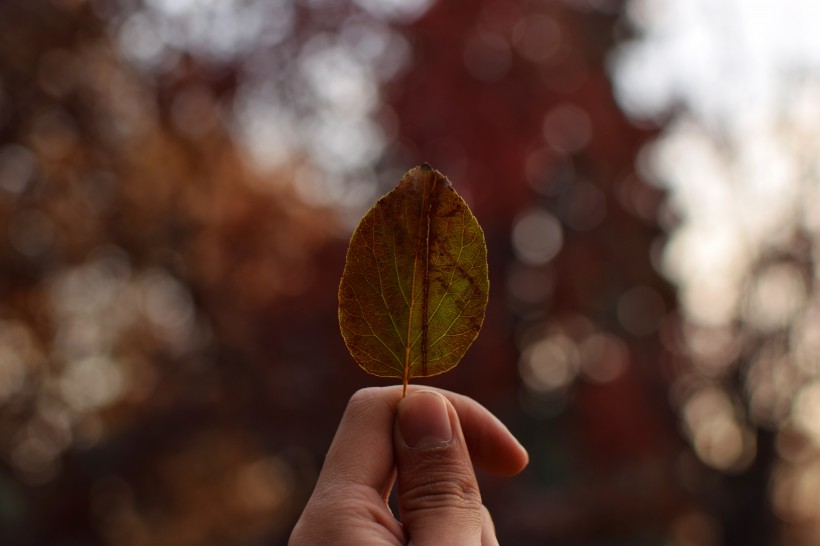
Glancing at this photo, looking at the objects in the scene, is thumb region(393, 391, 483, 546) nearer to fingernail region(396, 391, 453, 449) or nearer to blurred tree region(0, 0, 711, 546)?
fingernail region(396, 391, 453, 449)

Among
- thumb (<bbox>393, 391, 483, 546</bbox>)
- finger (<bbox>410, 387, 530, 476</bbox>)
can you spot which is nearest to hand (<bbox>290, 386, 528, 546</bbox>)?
thumb (<bbox>393, 391, 483, 546</bbox>)

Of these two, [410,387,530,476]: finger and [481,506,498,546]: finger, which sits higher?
[410,387,530,476]: finger

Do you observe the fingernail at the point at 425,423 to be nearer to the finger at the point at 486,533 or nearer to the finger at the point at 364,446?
the finger at the point at 364,446

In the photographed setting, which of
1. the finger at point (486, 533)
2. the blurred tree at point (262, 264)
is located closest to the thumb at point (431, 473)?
the finger at point (486, 533)

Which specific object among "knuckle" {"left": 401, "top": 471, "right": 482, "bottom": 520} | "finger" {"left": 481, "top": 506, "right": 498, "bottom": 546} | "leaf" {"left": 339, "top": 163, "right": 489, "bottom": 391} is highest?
"leaf" {"left": 339, "top": 163, "right": 489, "bottom": 391}

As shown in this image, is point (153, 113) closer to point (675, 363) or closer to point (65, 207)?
point (65, 207)

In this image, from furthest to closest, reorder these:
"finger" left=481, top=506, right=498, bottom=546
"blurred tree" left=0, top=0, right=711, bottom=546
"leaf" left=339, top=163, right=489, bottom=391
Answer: "blurred tree" left=0, top=0, right=711, bottom=546 → "finger" left=481, top=506, right=498, bottom=546 → "leaf" left=339, top=163, right=489, bottom=391

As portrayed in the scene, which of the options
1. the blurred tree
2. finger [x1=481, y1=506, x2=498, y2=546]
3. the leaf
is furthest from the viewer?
the blurred tree
